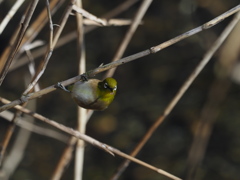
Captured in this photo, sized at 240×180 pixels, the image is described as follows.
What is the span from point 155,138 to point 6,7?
1536mm

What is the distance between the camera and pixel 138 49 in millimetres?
2752

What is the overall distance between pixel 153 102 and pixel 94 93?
4.54ft

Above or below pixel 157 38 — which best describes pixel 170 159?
below

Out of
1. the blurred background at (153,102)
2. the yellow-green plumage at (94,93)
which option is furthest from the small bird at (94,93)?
the blurred background at (153,102)

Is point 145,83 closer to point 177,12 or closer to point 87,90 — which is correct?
point 177,12

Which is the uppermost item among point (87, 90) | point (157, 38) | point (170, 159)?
point (157, 38)

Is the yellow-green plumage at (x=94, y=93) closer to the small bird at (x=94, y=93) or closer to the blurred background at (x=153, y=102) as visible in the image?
the small bird at (x=94, y=93)

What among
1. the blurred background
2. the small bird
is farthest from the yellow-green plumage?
the blurred background

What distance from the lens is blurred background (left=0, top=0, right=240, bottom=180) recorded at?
2.45 m

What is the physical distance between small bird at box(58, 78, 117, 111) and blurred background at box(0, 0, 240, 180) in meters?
1.10

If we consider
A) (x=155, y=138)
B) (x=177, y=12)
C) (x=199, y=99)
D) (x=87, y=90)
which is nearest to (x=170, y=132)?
(x=155, y=138)

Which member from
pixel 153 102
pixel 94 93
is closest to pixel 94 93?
pixel 94 93

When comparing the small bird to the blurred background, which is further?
the blurred background

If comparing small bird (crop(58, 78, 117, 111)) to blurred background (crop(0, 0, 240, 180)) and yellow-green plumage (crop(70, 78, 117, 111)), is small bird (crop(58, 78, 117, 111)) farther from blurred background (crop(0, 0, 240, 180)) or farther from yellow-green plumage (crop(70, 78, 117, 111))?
blurred background (crop(0, 0, 240, 180))
